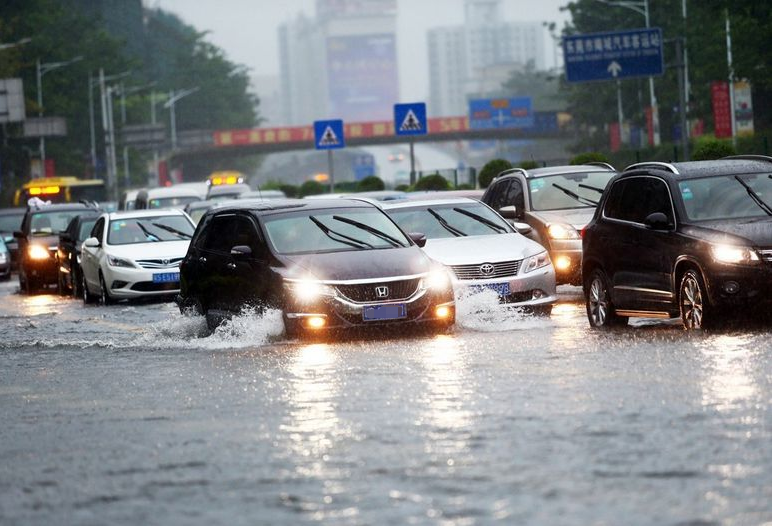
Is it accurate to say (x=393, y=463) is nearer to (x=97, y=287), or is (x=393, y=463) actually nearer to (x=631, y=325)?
(x=631, y=325)

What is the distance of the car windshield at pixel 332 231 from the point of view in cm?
1753

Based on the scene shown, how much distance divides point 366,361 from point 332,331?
2829 mm

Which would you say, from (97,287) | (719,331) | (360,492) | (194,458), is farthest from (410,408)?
(97,287)

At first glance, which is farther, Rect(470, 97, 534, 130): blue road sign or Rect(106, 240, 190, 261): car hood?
Rect(470, 97, 534, 130): blue road sign

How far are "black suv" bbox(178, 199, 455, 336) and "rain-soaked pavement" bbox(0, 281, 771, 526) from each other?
0.29 meters

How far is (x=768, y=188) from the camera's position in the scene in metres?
16.3

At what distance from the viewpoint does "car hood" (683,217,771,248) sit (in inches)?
590

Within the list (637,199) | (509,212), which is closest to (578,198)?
(509,212)

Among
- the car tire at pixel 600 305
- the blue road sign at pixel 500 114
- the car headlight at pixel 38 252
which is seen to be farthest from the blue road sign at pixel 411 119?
the blue road sign at pixel 500 114

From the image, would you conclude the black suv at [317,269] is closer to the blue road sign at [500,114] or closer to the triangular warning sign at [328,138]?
the triangular warning sign at [328,138]

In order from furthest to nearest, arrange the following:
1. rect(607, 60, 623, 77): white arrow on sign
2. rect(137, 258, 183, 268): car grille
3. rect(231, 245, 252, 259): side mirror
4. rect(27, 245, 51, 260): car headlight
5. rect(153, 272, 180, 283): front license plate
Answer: rect(607, 60, 623, 77): white arrow on sign
rect(27, 245, 51, 260): car headlight
rect(137, 258, 183, 268): car grille
rect(153, 272, 180, 283): front license plate
rect(231, 245, 252, 259): side mirror

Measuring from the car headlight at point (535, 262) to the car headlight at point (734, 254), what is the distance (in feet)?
13.2

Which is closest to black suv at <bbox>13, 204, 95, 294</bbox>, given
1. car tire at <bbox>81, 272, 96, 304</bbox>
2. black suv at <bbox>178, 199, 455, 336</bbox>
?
car tire at <bbox>81, 272, 96, 304</bbox>

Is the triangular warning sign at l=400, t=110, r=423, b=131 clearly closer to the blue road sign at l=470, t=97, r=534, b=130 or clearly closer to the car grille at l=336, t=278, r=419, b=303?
the car grille at l=336, t=278, r=419, b=303
